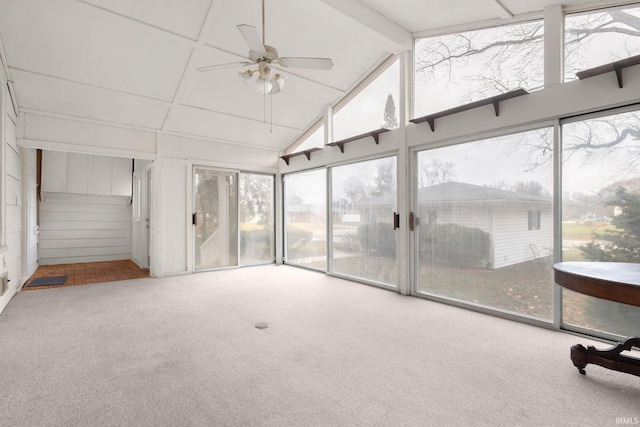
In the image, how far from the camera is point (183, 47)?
12.7ft

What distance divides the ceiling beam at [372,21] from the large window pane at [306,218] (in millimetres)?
2585

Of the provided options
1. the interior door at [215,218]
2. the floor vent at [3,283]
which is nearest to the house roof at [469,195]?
the interior door at [215,218]

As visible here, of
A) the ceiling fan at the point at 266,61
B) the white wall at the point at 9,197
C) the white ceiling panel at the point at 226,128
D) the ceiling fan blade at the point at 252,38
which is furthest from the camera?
the white ceiling panel at the point at 226,128

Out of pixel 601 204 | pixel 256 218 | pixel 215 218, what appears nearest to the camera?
pixel 601 204

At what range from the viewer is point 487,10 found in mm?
3447

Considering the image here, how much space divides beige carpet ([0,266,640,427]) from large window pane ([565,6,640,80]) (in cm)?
272

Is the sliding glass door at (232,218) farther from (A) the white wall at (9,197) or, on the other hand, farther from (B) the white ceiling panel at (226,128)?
(A) the white wall at (9,197)

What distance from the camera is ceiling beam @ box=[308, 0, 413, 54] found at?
347 cm

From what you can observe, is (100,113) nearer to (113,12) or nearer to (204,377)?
(113,12)

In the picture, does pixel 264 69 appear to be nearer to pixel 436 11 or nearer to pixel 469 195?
pixel 436 11

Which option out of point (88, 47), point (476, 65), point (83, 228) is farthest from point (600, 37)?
point (83, 228)

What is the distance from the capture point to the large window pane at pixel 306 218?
6.07 m

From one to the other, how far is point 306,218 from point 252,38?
168 inches

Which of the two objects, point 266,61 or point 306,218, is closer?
point 266,61
